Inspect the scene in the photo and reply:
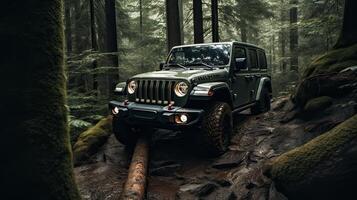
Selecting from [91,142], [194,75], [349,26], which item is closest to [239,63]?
[194,75]

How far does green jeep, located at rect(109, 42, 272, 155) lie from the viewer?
6277 mm

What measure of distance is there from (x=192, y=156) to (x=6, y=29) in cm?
479

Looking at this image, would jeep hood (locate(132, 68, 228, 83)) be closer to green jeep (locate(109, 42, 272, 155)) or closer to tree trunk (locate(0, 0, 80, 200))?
green jeep (locate(109, 42, 272, 155))

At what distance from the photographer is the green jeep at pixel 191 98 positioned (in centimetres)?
628

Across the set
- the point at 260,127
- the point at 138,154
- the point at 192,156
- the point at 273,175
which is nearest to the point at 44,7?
the point at 273,175

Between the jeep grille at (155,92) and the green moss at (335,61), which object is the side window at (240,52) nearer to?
the green moss at (335,61)

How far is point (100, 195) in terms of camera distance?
216 inches

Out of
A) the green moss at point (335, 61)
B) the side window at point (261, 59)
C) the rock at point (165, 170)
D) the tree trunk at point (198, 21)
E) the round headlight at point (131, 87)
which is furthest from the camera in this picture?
the tree trunk at point (198, 21)

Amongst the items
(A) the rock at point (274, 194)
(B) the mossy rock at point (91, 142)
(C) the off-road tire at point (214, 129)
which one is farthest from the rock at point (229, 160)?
(B) the mossy rock at point (91, 142)

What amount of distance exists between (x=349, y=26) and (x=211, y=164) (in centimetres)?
456

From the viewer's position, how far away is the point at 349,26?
791cm

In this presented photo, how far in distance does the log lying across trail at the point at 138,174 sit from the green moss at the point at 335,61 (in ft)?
12.7

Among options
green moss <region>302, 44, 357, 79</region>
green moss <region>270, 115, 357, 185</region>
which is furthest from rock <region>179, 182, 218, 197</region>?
green moss <region>302, 44, 357, 79</region>

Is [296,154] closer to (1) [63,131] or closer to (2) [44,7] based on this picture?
(1) [63,131]
